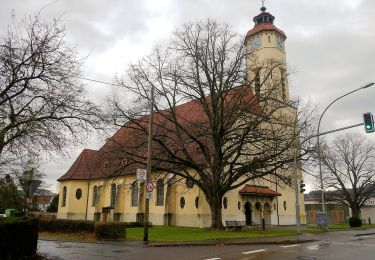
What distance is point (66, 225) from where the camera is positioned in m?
25.4

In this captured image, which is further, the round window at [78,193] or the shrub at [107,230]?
the round window at [78,193]

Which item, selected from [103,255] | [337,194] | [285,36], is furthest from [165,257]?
[337,194]

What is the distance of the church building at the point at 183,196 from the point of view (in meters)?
37.6

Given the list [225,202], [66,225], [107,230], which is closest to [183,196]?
[225,202]

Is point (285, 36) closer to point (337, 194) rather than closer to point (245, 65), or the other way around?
point (245, 65)

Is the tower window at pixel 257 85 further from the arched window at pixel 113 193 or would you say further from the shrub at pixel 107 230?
the arched window at pixel 113 193

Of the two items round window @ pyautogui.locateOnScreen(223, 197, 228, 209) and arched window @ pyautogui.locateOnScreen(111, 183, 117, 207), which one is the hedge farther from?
arched window @ pyautogui.locateOnScreen(111, 183, 117, 207)

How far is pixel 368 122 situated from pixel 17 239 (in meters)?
17.7

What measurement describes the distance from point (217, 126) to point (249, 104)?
9.50 ft

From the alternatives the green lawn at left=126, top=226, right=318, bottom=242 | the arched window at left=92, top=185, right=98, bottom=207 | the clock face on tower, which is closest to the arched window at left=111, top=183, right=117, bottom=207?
the arched window at left=92, top=185, right=98, bottom=207

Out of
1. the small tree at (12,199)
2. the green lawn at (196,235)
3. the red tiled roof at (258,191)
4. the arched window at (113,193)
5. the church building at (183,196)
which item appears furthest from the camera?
the arched window at (113,193)

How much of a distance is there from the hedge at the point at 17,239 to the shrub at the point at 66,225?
11.0 meters

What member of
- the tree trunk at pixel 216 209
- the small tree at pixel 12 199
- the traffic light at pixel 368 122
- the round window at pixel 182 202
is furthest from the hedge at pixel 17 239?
the small tree at pixel 12 199

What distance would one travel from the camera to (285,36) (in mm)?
49781
